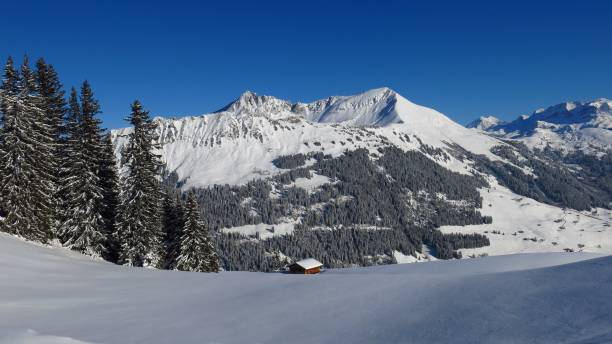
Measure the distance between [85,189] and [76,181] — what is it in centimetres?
118

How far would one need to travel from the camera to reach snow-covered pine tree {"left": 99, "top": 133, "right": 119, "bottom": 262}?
148 ft

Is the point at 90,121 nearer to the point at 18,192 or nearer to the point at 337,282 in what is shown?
the point at 18,192

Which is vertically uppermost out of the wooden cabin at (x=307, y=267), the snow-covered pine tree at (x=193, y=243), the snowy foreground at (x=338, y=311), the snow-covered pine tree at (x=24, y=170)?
the snow-covered pine tree at (x=24, y=170)

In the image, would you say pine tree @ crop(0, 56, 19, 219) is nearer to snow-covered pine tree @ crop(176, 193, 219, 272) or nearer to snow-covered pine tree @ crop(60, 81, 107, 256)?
snow-covered pine tree @ crop(60, 81, 107, 256)

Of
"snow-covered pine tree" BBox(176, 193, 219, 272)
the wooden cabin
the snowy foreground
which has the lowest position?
the wooden cabin

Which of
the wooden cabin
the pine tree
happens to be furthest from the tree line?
the wooden cabin

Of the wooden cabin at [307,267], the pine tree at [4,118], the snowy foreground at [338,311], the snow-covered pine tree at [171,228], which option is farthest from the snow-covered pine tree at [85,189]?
the wooden cabin at [307,267]

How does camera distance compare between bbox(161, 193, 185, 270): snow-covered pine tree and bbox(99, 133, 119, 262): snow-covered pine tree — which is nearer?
bbox(99, 133, 119, 262): snow-covered pine tree

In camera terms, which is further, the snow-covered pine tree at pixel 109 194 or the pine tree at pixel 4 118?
the snow-covered pine tree at pixel 109 194

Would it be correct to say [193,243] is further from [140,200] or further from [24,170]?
[24,170]

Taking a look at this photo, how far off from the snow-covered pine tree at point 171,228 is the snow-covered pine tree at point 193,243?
1131 mm

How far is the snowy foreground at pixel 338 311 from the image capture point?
35.1ft

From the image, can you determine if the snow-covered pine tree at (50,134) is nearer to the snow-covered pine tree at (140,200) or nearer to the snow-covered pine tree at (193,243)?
the snow-covered pine tree at (140,200)

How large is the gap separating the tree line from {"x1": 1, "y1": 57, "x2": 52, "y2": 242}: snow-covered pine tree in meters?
0.08
